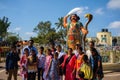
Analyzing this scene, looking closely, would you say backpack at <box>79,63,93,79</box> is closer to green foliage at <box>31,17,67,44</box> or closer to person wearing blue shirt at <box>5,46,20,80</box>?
person wearing blue shirt at <box>5,46,20,80</box>

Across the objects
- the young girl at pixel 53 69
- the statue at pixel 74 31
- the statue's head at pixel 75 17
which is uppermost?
the statue's head at pixel 75 17

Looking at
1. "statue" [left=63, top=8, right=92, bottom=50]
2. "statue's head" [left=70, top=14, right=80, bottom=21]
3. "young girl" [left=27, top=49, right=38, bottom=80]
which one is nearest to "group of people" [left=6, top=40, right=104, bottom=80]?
"young girl" [left=27, top=49, right=38, bottom=80]

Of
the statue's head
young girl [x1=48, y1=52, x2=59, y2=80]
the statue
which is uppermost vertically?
the statue's head

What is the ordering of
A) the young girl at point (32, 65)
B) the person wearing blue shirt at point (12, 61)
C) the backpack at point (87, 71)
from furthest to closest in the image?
the person wearing blue shirt at point (12, 61)
the young girl at point (32, 65)
the backpack at point (87, 71)

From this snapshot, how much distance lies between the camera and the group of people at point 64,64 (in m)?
9.00

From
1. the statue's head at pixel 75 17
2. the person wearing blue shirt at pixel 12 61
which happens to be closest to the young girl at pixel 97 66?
the person wearing blue shirt at pixel 12 61

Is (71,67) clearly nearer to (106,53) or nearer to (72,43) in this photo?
(72,43)

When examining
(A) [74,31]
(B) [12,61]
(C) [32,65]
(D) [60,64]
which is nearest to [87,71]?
(D) [60,64]

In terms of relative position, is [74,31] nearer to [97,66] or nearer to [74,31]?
[74,31]

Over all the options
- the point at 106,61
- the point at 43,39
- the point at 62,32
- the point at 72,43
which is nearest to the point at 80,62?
the point at 72,43

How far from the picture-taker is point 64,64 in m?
10.3

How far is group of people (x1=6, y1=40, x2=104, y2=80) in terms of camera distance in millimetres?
9000

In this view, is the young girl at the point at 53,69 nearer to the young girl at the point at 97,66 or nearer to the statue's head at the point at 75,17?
the young girl at the point at 97,66

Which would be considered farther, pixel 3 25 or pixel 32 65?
pixel 3 25
